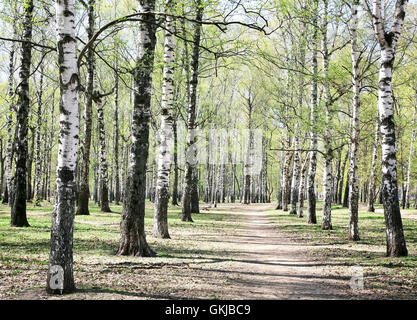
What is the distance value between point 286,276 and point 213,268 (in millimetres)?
1644

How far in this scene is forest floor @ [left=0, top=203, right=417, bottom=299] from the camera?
6301 millimetres

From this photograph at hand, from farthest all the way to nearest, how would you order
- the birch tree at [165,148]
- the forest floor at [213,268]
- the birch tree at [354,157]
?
the birch tree at [354,157], the birch tree at [165,148], the forest floor at [213,268]

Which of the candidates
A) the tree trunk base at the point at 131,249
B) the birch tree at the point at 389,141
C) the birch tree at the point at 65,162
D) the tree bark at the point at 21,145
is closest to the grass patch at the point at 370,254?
the birch tree at the point at 389,141

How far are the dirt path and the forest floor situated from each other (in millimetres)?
18

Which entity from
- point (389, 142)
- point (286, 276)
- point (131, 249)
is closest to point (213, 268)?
point (286, 276)

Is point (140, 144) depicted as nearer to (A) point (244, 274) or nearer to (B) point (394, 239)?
(A) point (244, 274)

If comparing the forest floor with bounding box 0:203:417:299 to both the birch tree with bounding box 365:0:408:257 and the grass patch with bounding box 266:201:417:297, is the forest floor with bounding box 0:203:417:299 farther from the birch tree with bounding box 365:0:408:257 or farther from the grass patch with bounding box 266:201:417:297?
the birch tree with bounding box 365:0:408:257

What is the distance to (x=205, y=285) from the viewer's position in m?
6.85

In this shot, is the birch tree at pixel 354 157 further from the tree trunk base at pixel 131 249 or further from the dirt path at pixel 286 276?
the tree trunk base at pixel 131 249

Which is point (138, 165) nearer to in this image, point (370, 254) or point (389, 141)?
point (389, 141)

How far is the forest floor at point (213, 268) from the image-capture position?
6.30 m

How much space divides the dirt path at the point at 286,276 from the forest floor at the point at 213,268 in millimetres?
18

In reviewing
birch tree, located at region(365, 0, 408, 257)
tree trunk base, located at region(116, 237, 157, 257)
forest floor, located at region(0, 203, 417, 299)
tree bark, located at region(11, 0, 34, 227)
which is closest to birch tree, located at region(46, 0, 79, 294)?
forest floor, located at region(0, 203, 417, 299)
